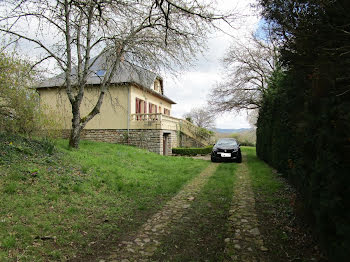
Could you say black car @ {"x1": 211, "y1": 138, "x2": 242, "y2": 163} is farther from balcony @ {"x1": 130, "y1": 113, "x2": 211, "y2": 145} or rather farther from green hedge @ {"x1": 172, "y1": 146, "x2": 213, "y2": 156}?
green hedge @ {"x1": 172, "y1": 146, "x2": 213, "y2": 156}

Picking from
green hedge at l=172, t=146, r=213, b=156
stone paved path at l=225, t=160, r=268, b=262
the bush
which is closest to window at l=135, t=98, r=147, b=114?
green hedge at l=172, t=146, r=213, b=156

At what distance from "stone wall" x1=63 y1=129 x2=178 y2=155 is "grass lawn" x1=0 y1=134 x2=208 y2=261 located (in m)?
9.16

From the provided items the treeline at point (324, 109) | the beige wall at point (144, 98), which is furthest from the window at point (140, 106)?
the treeline at point (324, 109)

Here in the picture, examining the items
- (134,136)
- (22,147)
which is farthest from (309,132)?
(134,136)

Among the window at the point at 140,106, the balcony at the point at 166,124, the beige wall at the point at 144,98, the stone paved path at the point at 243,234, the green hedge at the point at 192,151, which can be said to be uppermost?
the beige wall at the point at 144,98

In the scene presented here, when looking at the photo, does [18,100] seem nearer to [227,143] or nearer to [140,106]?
[227,143]

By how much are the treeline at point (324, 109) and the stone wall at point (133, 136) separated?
13.7 m

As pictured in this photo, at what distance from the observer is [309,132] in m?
3.47

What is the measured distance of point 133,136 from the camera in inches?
730

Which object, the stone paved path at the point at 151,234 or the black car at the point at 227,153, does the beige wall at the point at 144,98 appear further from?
the stone paved path at the point at 151,234

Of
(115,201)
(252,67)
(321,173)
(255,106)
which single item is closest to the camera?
(321,173)

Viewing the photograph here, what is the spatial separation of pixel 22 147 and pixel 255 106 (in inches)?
723

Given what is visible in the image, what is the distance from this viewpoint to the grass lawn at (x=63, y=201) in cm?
348

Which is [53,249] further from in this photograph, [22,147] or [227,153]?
[227,153]
